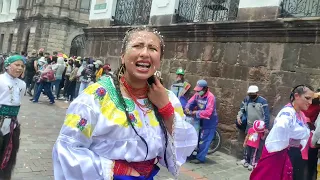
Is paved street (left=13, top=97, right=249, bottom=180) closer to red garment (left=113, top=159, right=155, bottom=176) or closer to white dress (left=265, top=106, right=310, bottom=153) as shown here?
white dress (left=265, top=106, right=310, bottom=153)

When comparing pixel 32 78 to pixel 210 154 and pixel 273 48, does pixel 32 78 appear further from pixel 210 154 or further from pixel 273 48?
pixel 273 48

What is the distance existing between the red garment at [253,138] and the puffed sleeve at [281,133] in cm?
200

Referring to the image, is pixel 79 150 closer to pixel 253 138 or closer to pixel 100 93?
pixel 100 93

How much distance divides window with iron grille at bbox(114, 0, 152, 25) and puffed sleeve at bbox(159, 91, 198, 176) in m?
8.35

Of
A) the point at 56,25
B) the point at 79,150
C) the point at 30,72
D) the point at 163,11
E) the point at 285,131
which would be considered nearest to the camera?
the point at 79,150

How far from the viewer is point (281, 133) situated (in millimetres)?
4055

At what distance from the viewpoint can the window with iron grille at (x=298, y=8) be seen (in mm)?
6816

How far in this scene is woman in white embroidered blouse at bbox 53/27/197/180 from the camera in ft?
6.34

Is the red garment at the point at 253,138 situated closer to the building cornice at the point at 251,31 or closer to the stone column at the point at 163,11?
the building cornice at the point at 251,31

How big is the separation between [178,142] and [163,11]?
24.9 ft

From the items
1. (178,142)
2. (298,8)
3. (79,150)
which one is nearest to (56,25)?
(298,8)

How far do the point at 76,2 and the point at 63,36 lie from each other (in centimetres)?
310

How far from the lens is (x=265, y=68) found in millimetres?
6910

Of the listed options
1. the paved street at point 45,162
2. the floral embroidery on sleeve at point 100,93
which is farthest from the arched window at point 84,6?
the floral embroidery on sleeve at point 100,93
